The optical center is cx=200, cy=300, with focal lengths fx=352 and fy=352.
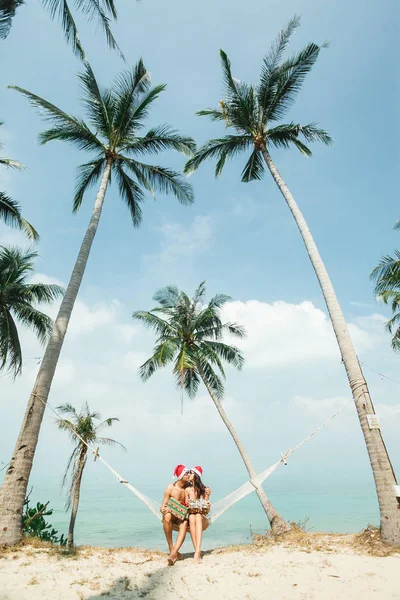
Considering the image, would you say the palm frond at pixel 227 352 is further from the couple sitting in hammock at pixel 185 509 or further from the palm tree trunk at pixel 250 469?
the couple sitting in hammock at pixel 185 509

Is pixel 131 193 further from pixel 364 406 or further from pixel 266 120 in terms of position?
pixel 364 406

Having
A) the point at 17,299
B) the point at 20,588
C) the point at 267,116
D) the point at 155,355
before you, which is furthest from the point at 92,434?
the point at 267,116

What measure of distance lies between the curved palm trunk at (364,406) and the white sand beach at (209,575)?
53 centimetres

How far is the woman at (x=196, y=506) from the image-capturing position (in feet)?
15.7

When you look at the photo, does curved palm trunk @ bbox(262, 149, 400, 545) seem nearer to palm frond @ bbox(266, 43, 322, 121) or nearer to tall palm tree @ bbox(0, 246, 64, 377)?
palm frond @ bbox(266, 43, 322, 121)

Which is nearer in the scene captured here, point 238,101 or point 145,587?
point 145,587

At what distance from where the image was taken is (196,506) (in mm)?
4977

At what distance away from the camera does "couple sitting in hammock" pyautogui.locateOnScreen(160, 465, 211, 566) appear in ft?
15.8

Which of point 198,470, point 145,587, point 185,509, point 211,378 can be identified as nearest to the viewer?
point 145,587

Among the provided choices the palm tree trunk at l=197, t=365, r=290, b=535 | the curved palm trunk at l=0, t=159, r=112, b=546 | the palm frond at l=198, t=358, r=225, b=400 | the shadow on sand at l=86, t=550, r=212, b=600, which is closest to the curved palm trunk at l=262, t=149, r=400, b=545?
the shadow on sand at l=86, t=550, r=212, b=600

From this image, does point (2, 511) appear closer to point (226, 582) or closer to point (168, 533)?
point (168, 533)

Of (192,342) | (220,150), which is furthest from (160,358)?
(220,150)

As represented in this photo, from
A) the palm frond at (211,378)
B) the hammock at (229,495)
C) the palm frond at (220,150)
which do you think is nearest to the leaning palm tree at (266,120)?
the palm frond at (220,150)

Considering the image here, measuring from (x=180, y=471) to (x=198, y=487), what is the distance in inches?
13.8
